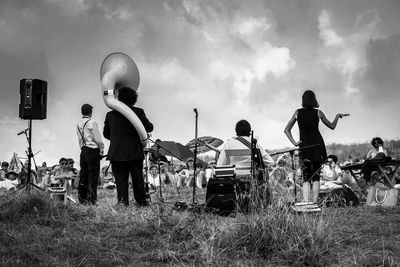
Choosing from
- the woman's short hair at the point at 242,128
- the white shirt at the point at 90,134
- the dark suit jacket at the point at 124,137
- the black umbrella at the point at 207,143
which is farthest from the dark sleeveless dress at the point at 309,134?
the white shirt at the point at 90,134

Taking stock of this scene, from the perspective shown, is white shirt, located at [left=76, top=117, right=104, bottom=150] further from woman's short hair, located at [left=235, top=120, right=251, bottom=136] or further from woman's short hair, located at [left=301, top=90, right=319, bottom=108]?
woman's short hair, located at [left=301, top=90, right=319, bottom=108]

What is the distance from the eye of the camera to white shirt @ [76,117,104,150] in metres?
8.66

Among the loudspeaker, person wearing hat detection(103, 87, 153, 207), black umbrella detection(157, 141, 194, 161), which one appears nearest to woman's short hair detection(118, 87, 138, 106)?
person wearing hat detection(103, 87, 153, 207)

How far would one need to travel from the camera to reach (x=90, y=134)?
28.5 feet

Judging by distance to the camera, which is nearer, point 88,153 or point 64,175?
point 88,153

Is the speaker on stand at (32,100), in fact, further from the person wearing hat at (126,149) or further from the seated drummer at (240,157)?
the seated drummer at (240,157)

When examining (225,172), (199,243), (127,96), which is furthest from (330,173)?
(199,243)

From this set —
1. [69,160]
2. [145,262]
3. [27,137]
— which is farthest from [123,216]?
[69,160]

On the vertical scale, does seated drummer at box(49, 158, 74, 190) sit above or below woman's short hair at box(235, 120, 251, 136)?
below

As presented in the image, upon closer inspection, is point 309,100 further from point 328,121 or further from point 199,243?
point 199,243

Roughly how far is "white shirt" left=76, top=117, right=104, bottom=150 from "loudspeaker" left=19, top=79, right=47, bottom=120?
1.46 meters

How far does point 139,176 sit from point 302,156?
2.51 m

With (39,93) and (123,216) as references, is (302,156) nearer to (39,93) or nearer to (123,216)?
(123,216)

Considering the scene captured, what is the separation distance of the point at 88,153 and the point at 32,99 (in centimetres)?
205
